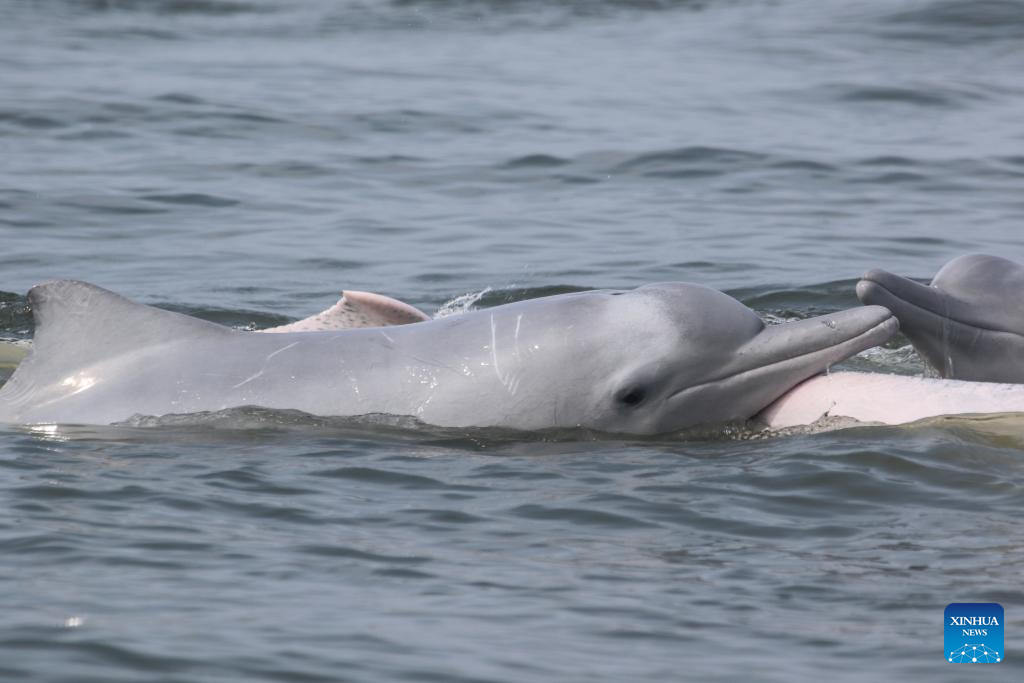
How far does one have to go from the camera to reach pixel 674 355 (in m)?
9.66

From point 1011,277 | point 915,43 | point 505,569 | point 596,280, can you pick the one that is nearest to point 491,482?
point 505,569

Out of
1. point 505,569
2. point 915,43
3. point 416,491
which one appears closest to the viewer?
point 505,569

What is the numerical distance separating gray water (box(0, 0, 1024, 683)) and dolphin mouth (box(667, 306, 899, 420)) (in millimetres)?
370

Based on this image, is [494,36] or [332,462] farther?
[494,36]

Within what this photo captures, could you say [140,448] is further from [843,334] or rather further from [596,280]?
[596,280]

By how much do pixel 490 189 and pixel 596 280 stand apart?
15.6 feet

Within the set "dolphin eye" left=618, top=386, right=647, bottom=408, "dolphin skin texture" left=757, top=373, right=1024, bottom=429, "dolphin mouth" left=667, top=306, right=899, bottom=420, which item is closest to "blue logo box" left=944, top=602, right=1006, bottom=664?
"dolphin mouth" left=667, top=306, right=899, bottom=420

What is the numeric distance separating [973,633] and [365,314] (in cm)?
535

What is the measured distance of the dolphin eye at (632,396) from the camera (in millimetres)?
9797

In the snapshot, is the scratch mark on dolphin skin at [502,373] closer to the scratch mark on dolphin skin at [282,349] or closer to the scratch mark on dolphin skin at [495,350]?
the scratch mark on dolphin skin at [495,350]

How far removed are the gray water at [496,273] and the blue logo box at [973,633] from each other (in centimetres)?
6

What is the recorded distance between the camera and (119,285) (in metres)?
16.4

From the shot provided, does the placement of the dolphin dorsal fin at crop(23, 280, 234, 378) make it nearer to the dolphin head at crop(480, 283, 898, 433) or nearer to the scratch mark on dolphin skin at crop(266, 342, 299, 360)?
the scratch mark on dolphin skin at crop(266, 342, 299, 360)

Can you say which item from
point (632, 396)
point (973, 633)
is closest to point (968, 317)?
point (632, 396)
